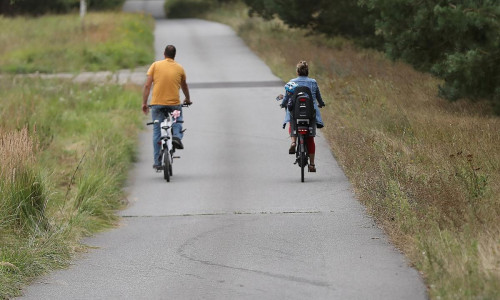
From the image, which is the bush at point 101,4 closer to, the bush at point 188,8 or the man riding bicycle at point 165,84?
the bush at point 188,8

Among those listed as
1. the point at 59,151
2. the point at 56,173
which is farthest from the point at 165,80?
the point at 59,151

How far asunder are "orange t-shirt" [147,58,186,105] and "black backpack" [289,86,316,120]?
6.10ft

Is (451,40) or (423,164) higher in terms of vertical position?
(451,40)

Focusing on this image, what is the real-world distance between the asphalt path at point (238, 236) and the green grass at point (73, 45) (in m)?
13.9

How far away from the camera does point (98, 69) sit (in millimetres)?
33562

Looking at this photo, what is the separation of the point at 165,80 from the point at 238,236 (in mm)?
4782

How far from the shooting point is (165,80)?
15.3m

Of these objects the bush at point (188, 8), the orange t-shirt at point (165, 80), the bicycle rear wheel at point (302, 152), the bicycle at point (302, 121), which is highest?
the orange t-shirt at point (165, 80)

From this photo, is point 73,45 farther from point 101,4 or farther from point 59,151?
point 101,4

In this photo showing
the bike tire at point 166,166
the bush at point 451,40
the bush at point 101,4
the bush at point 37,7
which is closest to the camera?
the bike tire at point 166,166

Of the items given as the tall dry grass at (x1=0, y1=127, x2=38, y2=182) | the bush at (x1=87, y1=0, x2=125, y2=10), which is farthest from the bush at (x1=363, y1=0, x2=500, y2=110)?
the bush at (x1=87, y1=0, x2=125, y2=10)

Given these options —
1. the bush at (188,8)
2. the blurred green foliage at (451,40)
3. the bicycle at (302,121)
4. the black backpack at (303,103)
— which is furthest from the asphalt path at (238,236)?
the bush at (188,8)

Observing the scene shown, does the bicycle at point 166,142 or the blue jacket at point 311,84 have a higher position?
the blue jacket at point 311,84

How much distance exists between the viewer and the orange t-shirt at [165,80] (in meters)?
15.3
